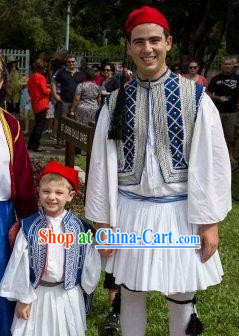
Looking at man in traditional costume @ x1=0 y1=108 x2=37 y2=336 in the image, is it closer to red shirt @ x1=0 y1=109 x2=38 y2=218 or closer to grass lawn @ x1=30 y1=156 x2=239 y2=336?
red shirt @ x1=0 y1=109 x2=38 y2=218

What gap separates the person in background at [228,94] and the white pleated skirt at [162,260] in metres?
6.59

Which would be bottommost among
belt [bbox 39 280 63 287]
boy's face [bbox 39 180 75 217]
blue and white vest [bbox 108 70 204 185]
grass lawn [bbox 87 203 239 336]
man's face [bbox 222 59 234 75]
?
grass lawn [bbox 87 203 239 336]

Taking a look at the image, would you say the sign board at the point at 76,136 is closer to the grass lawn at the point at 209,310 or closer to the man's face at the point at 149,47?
the grass lawn at the point at 209,310

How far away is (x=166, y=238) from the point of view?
8.93 feet

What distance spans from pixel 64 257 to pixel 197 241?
0.67m

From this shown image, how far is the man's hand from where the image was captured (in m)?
2.75

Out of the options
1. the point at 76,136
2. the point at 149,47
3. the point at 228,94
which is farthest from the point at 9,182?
the point at 228,94

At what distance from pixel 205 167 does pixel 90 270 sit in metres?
0.80

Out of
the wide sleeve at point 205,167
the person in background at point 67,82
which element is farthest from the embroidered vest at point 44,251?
the person in background at point 67,82

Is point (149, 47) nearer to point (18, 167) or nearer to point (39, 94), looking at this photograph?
point (18, 167)

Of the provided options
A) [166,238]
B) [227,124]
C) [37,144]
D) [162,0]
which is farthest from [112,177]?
[162,0]

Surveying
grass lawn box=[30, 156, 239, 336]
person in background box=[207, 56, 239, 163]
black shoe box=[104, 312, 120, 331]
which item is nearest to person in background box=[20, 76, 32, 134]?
person in background box=[207, 56, 239, 163]

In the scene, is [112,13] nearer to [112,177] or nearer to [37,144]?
[37,144]

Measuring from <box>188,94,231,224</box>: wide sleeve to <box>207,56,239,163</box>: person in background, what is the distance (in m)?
6.57
